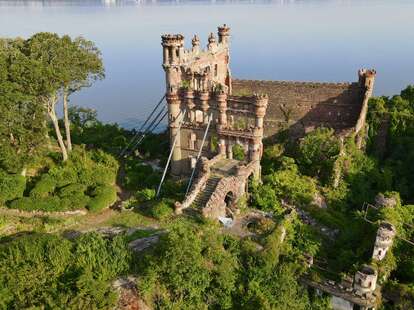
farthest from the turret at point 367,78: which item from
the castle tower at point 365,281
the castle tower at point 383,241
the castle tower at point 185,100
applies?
the castle tower at point 365,281

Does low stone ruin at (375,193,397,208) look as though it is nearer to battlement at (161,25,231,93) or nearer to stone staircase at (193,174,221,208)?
stone staircase at (193,174,221,208)

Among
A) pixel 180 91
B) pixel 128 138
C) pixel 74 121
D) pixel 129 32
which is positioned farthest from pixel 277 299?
pixel 129 32

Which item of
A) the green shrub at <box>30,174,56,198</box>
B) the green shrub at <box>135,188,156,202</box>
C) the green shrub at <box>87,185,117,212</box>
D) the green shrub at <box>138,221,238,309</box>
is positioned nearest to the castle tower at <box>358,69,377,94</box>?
the green shrub at <box>135,188,156,202</box>

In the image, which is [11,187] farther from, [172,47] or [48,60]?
[172,47]

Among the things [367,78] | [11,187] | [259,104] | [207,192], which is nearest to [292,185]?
[259,104]

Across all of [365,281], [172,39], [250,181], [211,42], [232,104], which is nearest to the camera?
[365,281]

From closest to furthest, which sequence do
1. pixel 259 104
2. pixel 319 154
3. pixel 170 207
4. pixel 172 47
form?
pixel 170 207, pixel 259 104, pixel 172 47, pixel 319 154
